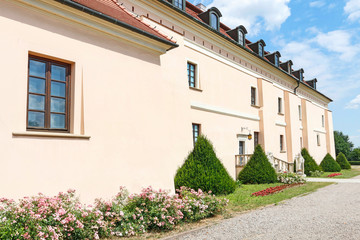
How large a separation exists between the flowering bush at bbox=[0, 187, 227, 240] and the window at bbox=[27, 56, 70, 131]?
5.19 ft

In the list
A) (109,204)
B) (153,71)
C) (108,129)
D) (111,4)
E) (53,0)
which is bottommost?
(109,204)

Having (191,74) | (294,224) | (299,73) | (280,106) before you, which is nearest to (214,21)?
(191,74)

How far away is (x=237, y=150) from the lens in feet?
57.0

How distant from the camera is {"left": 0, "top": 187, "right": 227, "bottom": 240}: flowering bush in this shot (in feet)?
16.2

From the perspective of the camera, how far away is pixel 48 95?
654cm

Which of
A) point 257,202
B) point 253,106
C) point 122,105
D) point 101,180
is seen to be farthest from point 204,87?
point 101,180

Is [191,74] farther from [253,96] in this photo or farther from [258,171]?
[253,96]

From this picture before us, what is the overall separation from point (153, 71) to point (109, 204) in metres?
4.12

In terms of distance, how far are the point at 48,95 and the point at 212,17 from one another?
42.1 feet

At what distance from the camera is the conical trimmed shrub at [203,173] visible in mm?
10954

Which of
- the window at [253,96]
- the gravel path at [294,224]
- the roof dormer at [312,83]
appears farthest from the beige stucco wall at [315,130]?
the gravel path at [294,224]

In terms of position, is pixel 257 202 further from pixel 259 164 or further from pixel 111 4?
pixel 111 4

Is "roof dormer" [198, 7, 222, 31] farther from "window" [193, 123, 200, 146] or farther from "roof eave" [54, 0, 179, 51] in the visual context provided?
"roof eave" [54, 0, 179, 51]

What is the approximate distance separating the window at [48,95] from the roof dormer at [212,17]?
11.6 m
